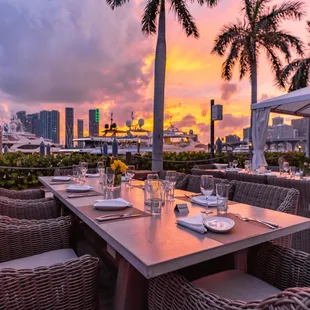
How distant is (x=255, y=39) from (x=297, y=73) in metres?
2.96

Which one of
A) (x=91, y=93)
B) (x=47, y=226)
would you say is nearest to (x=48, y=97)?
(x=91, y=93)

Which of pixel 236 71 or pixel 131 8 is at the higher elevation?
pixel 131 8

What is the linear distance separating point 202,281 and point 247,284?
0.23m

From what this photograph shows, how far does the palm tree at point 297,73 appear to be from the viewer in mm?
11891

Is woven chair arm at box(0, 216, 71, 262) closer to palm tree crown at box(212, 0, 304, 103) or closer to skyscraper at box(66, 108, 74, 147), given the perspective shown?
palm tree crown at box(212, 0, 304, 103)

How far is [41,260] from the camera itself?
173cm

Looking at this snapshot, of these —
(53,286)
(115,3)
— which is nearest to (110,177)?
(53,286)

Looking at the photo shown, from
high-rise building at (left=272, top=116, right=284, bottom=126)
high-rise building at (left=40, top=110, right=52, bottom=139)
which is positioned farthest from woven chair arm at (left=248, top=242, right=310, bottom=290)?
high-rise building at (left=40, top=110, right=52, bottom=139)

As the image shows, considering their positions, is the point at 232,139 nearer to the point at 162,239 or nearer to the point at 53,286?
the point at 162,239

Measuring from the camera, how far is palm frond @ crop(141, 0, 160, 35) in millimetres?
6773

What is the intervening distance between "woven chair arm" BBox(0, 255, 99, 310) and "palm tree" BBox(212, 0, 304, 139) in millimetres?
10808

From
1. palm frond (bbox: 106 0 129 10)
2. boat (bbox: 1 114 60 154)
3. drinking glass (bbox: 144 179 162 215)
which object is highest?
palm frond (bbox: 106 0 129 10)

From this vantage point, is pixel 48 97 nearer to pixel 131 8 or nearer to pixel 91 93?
pixel 91 93

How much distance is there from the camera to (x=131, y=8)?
25.8 feet
